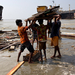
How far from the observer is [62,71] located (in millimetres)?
3928

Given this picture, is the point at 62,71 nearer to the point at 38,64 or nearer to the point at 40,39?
the point at 38,64

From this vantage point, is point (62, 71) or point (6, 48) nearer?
point (62, 71)

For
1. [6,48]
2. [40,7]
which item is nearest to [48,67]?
[40,7]

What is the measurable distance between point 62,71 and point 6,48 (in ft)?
14.5

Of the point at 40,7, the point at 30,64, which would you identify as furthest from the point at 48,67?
the point at 40,7

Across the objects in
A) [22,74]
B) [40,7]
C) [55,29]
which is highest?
[40,7]

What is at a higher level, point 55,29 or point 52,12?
point 52,12

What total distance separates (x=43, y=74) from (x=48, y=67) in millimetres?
607

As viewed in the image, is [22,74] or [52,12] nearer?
[22,74]

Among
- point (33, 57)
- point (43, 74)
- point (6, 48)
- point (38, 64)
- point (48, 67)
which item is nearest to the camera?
point (43, 74)

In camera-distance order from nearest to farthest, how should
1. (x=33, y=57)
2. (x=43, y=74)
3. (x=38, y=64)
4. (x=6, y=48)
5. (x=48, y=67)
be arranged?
(x=43, y=74), (x=48, y=67), (x=38, y=64), (x=33, y=57), (x=6, y=48)

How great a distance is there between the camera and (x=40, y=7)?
195 inches

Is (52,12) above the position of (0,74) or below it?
above

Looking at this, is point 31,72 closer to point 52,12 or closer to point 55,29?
point 55,29
